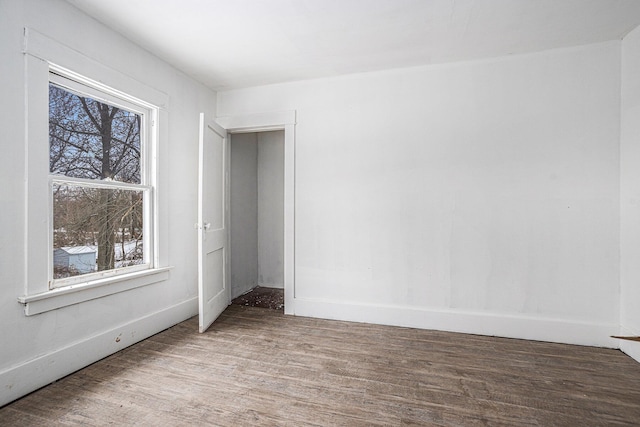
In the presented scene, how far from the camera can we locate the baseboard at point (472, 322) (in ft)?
8.93

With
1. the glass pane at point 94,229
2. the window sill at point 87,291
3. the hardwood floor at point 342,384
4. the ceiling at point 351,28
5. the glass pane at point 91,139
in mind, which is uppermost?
the ceiling at point 351,28

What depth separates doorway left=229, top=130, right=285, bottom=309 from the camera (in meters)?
4.50

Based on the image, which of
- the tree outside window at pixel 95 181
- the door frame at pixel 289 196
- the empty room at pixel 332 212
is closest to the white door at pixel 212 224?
the empty room at pixel 332 212

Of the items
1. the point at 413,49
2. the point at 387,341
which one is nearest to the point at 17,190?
the point at 387,341

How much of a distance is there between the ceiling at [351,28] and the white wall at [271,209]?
1.70 meters

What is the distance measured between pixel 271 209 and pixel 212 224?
1632mm

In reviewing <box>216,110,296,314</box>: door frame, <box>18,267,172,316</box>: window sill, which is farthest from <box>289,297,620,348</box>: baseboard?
<box>18,267,172,316</box>: window sill

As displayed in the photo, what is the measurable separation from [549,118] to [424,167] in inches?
46.0

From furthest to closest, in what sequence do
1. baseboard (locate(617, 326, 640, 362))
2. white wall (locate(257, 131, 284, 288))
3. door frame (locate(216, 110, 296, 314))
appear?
white wall (locate(257, 131, 284, 288)) → door frame (locate(216, 110, 296, 314)) → baseboard (locate(617, 326, 640, 362))

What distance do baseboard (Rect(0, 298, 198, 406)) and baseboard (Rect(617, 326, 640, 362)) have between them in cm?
411

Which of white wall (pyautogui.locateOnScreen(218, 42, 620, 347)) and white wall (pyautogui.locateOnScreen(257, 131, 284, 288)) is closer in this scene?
white wall (pyautogui.locateOnScreen(218, 42, 620, 347))

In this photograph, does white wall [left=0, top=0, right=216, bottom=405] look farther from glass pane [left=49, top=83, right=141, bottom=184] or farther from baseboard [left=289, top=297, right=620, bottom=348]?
baseboard [left=289, top=297, right=620, bottom=348]

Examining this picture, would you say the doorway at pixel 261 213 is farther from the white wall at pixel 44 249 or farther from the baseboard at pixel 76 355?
the baseboard at pixel 76 355

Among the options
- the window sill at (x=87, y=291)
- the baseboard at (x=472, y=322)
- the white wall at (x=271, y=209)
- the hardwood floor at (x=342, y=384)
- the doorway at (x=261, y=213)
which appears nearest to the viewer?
the hardwood floor at (x=342, y=384)
